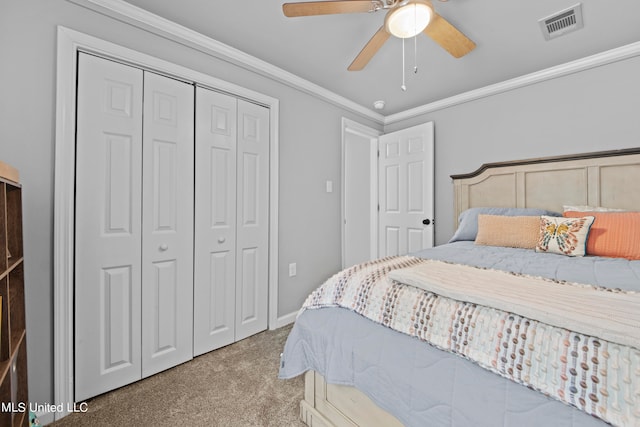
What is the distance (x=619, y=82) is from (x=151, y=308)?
3.92 metres

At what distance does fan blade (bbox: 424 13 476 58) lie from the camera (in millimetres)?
1486

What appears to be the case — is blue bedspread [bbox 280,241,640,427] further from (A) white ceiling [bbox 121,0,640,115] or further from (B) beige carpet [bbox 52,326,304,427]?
(A) white ceiling [bbox 121,0,640,115]

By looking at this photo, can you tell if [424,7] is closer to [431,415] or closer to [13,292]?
[431,415]

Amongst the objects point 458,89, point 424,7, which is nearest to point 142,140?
point 424,7

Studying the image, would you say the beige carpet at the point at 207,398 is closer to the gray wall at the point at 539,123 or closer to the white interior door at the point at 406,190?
the white interior door at the point at 406,190

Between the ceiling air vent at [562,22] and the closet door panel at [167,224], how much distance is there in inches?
98.3

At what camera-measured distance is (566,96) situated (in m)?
2.42

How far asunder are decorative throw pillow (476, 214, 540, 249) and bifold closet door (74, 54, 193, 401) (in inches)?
89.2

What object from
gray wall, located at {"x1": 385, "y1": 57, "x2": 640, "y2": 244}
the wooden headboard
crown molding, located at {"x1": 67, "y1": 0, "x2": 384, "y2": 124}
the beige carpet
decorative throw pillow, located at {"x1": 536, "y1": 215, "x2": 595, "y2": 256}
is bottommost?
the beige carpet

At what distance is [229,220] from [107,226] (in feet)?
2.52

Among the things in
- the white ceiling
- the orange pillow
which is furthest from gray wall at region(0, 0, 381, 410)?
the orange pillow

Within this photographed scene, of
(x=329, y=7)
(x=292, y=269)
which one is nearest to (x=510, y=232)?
(x=292, y=269)

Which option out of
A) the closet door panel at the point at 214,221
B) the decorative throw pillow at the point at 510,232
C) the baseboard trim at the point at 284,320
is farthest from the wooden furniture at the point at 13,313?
the decorative throw pillow at the point at 510,232

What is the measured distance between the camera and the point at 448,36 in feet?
5.26
